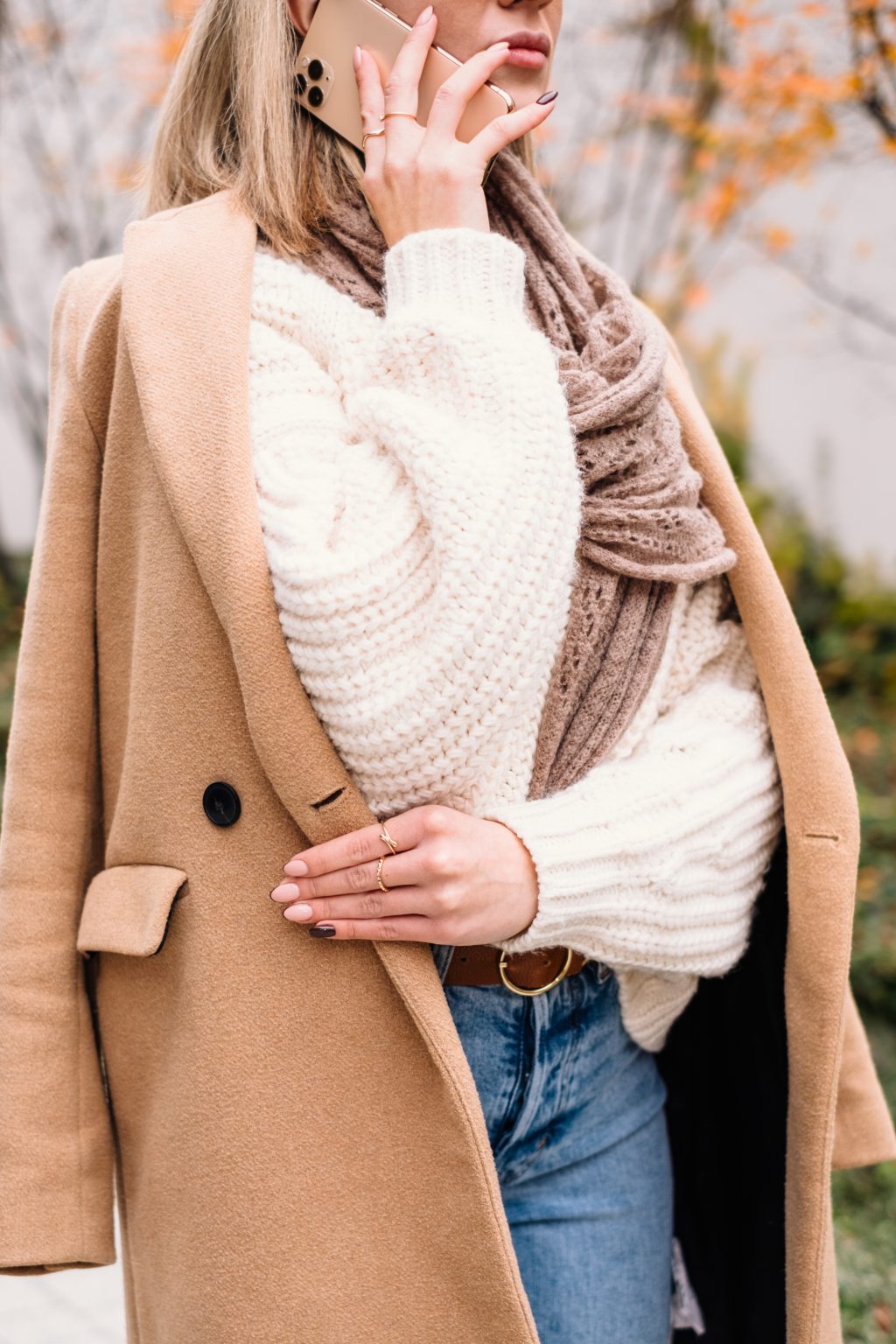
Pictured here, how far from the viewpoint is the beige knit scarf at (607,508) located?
135 centimetres

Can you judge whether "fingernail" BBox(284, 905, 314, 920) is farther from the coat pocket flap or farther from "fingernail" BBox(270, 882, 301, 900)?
the coat pocket flap

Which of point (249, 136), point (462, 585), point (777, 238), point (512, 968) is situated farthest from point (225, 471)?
point (777, 238)

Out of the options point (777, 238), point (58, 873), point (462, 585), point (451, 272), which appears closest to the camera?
point (462, 585)

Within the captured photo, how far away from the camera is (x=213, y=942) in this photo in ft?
4.26

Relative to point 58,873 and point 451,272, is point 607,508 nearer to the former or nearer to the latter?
point 451,272

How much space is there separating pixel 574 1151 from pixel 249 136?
52.6 inches

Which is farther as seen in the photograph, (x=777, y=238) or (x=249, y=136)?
(x=777, y=238)

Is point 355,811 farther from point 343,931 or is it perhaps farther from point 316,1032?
point 316,1032

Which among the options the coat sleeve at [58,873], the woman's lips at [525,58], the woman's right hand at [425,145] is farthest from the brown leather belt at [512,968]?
the woman's lips at [525,58]

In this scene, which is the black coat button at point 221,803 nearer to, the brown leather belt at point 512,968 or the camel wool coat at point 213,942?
the camel wool coat at point 213,942

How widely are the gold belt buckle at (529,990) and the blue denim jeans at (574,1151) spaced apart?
A: 3cm

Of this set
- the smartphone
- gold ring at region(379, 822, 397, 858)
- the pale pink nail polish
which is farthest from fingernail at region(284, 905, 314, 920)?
the smartphone

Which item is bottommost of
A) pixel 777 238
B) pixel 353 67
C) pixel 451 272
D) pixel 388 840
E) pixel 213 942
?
pixel 213 942

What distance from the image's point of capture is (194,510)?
1.22 meters
